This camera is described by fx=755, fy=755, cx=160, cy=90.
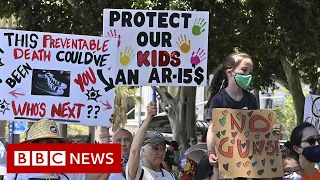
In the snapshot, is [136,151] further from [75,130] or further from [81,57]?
[75,130]

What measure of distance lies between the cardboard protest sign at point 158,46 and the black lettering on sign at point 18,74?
30.6 inches

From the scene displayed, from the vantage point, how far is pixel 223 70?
548cm

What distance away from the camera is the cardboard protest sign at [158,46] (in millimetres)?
7113

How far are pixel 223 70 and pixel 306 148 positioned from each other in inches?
33.9

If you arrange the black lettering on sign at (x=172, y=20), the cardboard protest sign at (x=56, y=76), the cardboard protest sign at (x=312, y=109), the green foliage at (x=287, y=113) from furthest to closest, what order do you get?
the green foliage at (x=287, y=113), the cardboard protest sign at (x=312, y=109), the black lettering on sign at (x=172, y=20), the cardboard protest sign at (x=56, y=76)

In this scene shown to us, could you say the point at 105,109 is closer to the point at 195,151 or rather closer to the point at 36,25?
Answer: the point at 195,151

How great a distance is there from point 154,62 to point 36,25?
8697mm

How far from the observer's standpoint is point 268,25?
16344 mm

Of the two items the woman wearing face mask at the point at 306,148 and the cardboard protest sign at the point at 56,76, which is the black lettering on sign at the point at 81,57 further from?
A: the woman wearing face mask at the point at 306,148

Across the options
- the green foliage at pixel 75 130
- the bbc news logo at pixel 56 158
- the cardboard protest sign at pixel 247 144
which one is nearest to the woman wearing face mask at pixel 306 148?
the cardboard protest sign at pixel 247 144

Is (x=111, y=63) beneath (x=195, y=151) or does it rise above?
above

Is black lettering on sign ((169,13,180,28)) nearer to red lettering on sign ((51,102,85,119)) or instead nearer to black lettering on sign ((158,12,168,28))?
black lettering on sign ((158,12,168,28))

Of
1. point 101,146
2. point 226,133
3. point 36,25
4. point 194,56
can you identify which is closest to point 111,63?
point 194,56

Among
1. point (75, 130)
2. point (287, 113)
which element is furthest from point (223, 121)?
point (287, 113)
